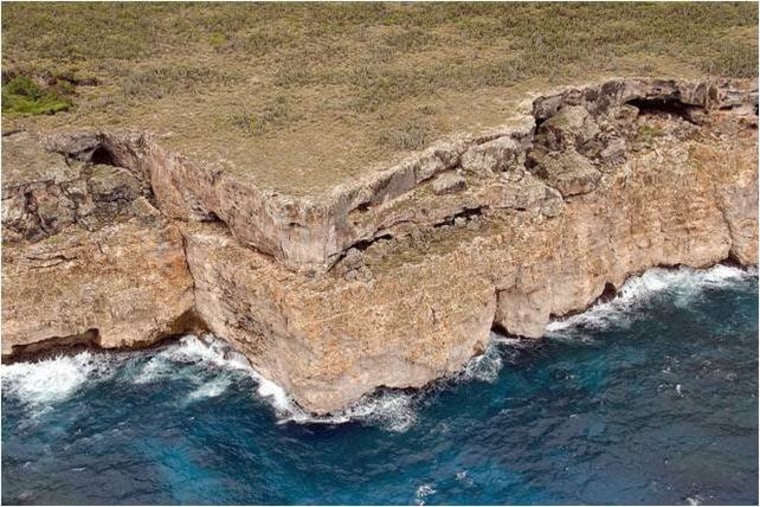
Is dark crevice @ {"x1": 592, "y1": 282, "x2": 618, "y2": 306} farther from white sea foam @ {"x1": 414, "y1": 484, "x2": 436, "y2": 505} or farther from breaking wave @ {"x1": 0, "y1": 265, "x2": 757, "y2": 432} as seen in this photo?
white sea foam @ {"x1": 414, "y1": 484, "x2": 436, "y2": 505}

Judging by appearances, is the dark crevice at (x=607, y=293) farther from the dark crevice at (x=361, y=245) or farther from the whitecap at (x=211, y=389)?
the whitecap at (x=211, y=389)

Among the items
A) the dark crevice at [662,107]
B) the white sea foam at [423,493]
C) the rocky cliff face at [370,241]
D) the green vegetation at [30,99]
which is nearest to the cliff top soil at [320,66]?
the green vegetation at [30,99]

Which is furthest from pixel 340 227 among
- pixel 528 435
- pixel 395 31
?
pixel 395 31

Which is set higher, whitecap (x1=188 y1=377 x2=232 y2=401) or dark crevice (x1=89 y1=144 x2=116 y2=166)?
dark crevice (x1=89 y1=144 x2=116 y2=166)

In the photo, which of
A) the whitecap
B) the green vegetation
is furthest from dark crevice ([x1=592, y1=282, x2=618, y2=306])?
the green vegetation

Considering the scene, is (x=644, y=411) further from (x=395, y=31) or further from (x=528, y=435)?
(x=395, y=31)

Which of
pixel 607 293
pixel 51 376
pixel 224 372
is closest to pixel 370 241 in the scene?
pixel 224 372
